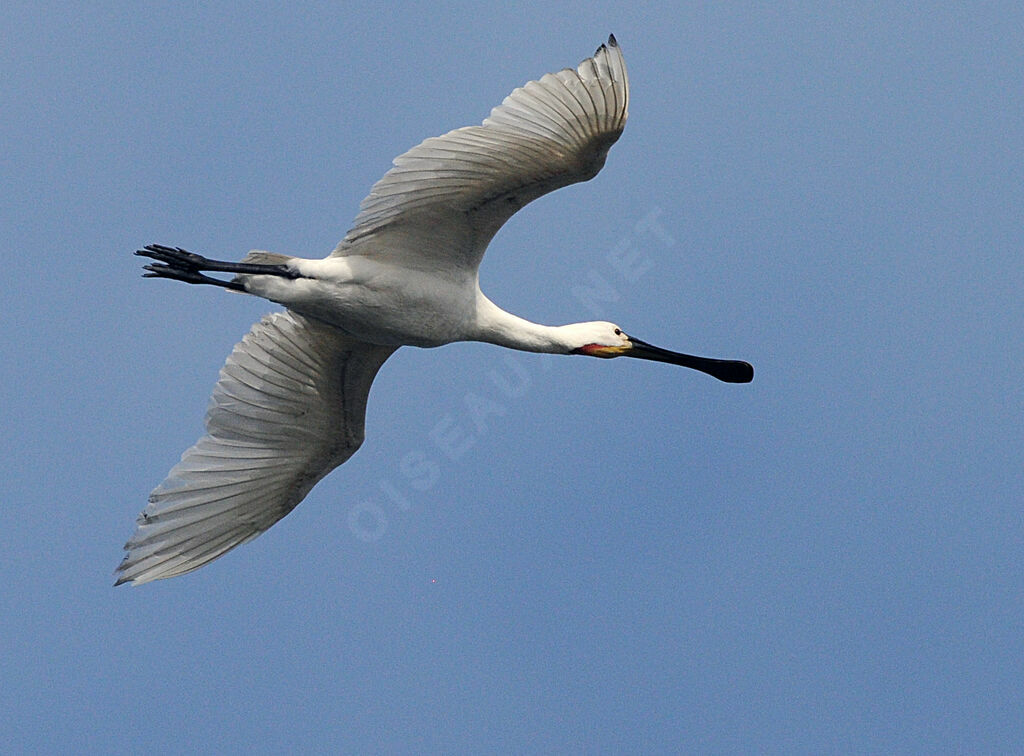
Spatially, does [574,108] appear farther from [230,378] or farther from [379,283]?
[230,378]

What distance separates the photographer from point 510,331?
12633 mm

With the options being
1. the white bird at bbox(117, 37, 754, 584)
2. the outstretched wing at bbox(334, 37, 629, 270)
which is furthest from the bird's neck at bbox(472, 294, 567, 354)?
the outstretched wing at bbox(334, 37, 629, 270)

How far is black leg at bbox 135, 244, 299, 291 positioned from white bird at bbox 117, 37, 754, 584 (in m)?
0.01

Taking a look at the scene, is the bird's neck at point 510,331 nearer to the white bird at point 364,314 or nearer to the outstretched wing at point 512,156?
the white bird at point 364,314

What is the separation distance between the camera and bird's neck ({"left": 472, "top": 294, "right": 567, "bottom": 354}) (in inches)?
492

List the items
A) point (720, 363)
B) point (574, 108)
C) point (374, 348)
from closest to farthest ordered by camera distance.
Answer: point (574, 108), point (374, 348), point (720, 363)

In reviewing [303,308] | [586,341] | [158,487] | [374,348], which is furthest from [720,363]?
[158,487]

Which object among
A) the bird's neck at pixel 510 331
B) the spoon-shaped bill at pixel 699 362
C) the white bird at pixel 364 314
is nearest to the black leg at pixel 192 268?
the white bird at pixel 364 314

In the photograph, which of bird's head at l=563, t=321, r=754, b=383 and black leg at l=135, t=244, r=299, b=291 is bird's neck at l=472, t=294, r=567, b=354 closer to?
bird's head at l=563, t=321, r=754, b=383

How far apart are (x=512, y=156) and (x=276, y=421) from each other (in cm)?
358

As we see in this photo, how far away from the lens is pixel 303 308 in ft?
40.1

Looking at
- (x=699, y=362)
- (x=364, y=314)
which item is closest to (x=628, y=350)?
(x=699, y=362)

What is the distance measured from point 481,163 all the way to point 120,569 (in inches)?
177

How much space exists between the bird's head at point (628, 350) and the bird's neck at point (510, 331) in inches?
8.9
